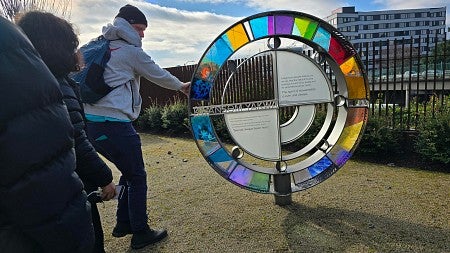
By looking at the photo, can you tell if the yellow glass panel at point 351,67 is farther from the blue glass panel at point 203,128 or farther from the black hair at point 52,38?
the black hair at point 52,38

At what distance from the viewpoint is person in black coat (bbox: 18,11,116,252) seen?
167cm

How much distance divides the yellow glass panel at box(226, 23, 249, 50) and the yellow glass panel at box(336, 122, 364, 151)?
1396 mm

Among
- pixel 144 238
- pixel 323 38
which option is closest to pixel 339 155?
pixel 323 38

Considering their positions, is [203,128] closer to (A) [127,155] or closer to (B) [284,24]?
(A) [127,155]

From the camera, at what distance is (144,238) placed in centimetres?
300

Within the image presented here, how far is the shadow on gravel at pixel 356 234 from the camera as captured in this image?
9.15ft

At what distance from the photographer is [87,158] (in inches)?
66.5

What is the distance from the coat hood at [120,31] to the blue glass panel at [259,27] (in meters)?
1.13

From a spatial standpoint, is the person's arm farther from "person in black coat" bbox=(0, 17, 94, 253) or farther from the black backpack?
"person in black coat" bbox=(0, 17, 94, 253)

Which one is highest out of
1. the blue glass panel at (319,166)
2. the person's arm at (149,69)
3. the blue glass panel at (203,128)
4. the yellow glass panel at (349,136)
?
the person's arm at (149,69)

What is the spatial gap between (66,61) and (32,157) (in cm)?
85

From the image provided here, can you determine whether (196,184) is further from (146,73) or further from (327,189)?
(146,73)

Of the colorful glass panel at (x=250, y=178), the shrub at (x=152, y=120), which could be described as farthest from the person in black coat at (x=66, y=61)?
the shrub at (x=152, y=120)

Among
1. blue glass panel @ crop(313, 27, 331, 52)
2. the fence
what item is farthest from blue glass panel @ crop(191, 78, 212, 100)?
blue glass panel @ crop(313, 27, 331, 52)
